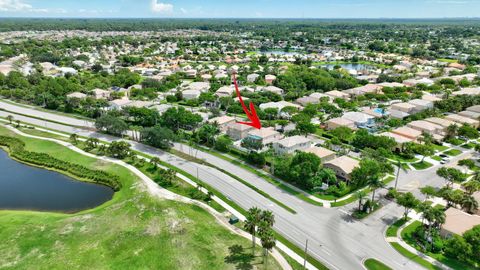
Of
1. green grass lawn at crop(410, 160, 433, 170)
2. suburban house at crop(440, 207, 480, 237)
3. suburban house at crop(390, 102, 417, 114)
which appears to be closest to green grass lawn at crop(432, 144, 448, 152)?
green grass lawn at crop(410, 160, 433, 170)

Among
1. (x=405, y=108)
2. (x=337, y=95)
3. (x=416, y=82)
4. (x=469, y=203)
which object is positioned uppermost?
(x=416, y=82)

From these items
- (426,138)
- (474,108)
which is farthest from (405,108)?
(426,138)

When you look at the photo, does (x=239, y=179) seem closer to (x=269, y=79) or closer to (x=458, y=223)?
(x=458, y=223)

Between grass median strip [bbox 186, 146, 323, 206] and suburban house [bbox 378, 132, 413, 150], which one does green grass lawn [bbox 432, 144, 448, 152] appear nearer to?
suburban house [bbox 378, 132, 413, 150]

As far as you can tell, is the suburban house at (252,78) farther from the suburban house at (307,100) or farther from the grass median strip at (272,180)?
the grass median strip at (272,180)

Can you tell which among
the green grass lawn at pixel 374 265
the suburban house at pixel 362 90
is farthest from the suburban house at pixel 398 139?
the suburban house at pixel 362 90

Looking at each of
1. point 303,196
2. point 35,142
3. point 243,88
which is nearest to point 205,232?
point 303,196
